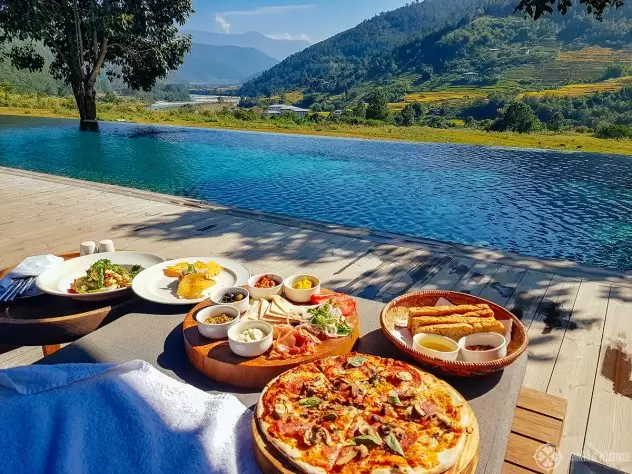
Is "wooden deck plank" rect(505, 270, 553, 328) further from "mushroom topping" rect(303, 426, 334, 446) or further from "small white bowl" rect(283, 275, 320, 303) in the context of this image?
"mushroom topping" rect(303, 426, 334, 446)

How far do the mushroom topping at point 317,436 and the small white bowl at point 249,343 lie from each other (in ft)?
1.44

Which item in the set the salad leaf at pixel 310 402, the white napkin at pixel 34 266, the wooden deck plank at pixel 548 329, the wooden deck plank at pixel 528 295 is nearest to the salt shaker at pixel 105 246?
the white napkin at pixel 34 266

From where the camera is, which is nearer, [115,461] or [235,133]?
[115,461]

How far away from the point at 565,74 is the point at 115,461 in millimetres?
68940

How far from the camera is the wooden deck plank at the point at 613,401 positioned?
2.03 m

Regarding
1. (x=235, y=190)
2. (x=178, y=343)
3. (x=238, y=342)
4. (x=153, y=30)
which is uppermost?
(x=153, y=30)

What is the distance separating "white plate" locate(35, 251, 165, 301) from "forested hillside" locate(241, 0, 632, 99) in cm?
5923

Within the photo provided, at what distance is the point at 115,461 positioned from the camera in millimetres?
1078

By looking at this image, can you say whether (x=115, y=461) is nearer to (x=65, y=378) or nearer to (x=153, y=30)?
(x=65, y=378)

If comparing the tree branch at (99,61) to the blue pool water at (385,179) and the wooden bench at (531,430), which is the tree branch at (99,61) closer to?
the blue pool water at (385,179)

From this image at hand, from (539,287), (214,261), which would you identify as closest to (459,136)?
(539,287)

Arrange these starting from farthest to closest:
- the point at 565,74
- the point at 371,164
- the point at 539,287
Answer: the point at 565,74, the point at 371,164, the point at 539,287

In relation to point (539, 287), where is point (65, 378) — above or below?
above

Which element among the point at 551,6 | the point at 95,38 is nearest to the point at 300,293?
the point at 551,6
